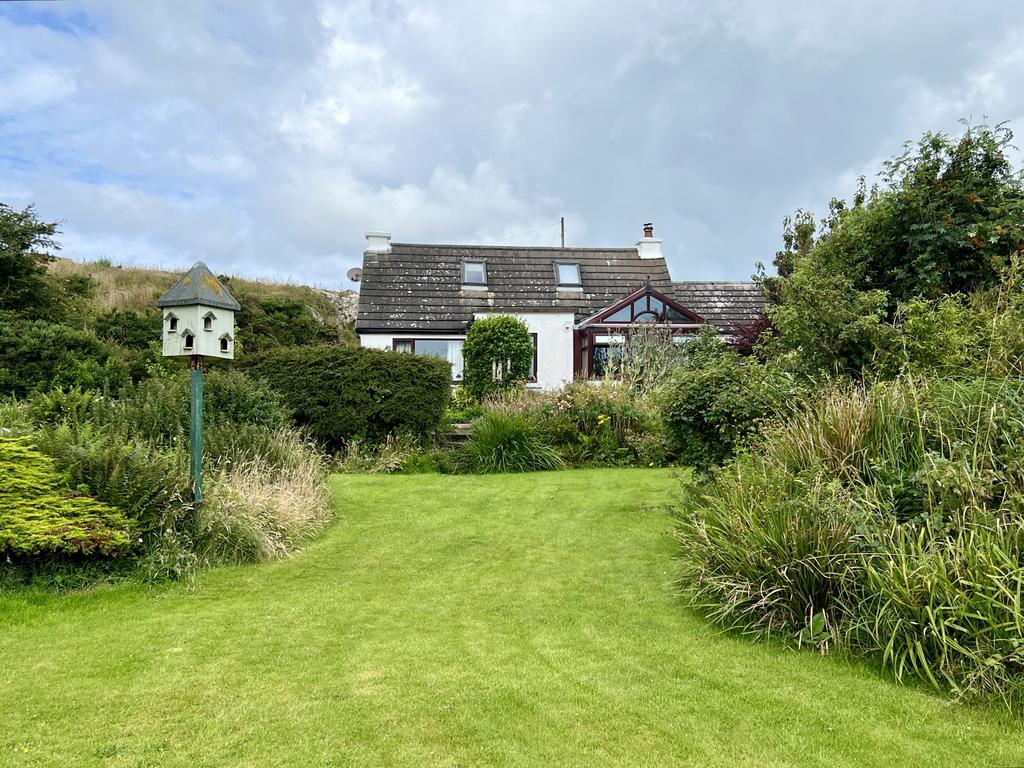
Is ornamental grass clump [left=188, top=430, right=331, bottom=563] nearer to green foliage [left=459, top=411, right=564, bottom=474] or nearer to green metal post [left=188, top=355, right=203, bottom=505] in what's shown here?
green metal post [left=188, top=355, right=203, bottom=505]

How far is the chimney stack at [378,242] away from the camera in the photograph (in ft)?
76.1

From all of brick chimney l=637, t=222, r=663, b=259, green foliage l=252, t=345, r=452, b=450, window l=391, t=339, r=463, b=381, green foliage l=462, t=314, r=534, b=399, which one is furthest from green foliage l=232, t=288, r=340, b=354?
brick chimney l=637, t=222, r=663, b=259

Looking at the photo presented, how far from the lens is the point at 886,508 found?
473cm

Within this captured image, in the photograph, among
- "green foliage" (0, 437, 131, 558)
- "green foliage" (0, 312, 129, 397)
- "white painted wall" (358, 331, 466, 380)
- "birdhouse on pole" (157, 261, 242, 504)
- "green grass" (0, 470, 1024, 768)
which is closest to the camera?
"green grass" (0, 470, 1024, 768)

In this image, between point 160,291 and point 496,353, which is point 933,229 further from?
point 160,291

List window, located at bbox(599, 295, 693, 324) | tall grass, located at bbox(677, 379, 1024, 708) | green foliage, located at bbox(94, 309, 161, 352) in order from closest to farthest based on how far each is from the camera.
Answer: tall grass, located at bbox(677, 379, 1024, 708) → green foliage, located at bbox(94, 309, 161, 352) → window, located at bbox(599, 295, 693, 324)

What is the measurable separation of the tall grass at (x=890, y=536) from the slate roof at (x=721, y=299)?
58.2 feet

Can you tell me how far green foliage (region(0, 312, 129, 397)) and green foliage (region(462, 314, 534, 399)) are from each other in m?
9.13

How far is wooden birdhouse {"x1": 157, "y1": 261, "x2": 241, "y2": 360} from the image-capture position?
6578 millimetres

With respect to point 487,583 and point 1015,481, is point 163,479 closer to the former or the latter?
point 487,583

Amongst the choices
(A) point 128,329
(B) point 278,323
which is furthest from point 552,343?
(A) point 128,329

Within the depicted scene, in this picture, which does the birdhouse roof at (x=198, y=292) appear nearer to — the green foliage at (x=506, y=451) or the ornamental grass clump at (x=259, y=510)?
the ornamental grass clump at (x=259, y=510)

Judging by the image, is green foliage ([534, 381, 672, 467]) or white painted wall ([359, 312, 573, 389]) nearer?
green foliage ([534, 381, 672, 467])

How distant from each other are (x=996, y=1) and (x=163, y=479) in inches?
443
